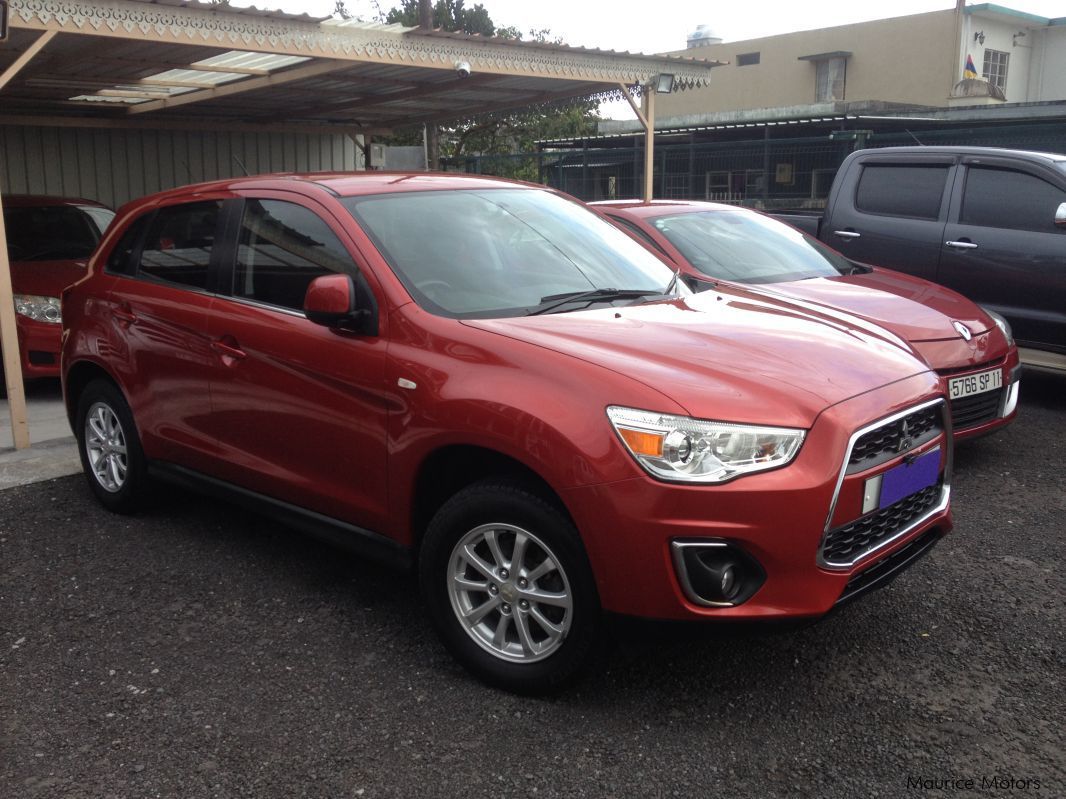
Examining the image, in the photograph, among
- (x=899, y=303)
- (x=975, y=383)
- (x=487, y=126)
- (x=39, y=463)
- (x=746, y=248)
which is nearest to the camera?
(x=975, y=383)

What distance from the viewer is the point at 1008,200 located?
7.40 meters

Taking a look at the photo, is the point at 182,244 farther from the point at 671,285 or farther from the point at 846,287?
the point at 846,287

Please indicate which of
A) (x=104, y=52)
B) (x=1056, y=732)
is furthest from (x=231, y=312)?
(x=104, y=52)

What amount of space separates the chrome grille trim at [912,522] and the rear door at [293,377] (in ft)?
5.06

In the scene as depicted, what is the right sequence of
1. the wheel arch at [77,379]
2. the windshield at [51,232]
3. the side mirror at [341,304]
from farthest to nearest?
the windshield at [51,232], the wheel arch at [77,379], the side mirror at [341,304]

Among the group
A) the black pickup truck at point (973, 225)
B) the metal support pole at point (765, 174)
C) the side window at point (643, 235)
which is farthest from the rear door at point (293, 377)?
the metal support pole at point (765, 174)

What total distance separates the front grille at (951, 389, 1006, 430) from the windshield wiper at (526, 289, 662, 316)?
2269 millimetres

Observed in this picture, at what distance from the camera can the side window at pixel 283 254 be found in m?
3.88

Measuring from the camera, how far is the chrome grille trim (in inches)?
115

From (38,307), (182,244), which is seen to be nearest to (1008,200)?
(182,244)

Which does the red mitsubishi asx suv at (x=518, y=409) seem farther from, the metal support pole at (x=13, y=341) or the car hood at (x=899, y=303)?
the metal support pole at (x=13, y=341)

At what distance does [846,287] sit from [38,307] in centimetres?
600

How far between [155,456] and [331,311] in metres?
1.77

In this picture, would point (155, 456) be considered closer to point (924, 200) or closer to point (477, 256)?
point (477, 256)
